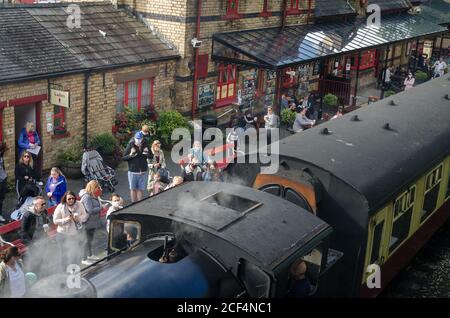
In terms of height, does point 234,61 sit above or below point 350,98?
above

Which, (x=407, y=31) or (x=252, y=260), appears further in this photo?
(x=407, y=31)

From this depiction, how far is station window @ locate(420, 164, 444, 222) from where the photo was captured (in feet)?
31.0

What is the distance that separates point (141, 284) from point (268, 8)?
16.3m

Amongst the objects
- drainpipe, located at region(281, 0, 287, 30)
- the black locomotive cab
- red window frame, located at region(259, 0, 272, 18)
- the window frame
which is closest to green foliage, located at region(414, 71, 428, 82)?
drainpipe, located at region(281, 0, 287, 30)

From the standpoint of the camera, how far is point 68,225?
9.05m

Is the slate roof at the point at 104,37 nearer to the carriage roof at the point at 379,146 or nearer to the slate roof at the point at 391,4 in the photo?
the carriage roof at the point at 379,146

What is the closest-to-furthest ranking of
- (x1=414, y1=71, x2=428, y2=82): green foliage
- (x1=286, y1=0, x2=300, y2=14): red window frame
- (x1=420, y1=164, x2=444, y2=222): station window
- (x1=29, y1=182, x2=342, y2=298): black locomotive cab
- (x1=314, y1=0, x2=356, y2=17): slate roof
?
(x1=29, y1=182, x2=342, y2=298): black locomotive cab → (x1=420, y1=164, x2=444, y2=222): station window → (x1=286, y1=0, x2=300, y2=14): red window frame → (x1=314, y1=0, x2=356, y2=17): slate roof → (x1=414, y1=71, x2=428, y2=82): green foliage

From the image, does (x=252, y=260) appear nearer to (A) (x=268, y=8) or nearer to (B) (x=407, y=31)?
(A) (x=268, y=8)

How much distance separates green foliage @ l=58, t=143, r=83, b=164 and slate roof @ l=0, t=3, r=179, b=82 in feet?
6.16

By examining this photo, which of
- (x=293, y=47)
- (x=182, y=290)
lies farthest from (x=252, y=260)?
(x=293, y=47)

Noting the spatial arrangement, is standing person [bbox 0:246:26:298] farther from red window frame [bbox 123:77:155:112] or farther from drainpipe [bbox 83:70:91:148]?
red window frame [bbox 123:77:155:112]

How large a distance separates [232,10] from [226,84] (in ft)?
7.48

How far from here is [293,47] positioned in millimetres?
19453
